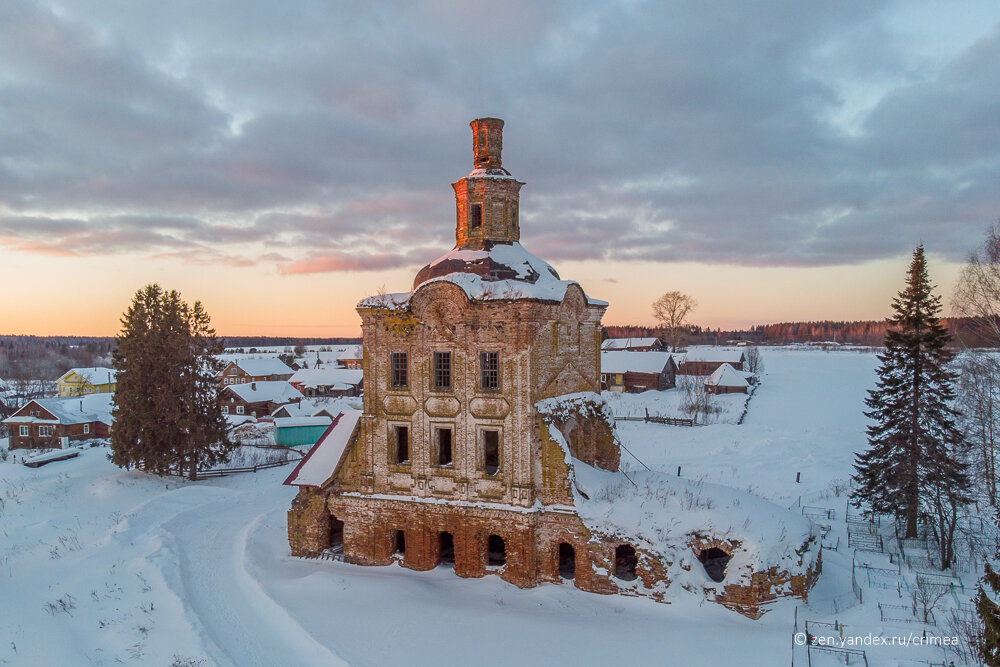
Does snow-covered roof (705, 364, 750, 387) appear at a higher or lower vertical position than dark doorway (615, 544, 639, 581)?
higher

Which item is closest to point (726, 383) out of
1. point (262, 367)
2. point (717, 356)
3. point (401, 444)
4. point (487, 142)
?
point (717, 356)

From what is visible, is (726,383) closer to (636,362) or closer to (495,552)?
(636,362)

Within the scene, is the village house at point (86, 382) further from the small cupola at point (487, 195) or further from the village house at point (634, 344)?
the small cupola at point (487, 195)

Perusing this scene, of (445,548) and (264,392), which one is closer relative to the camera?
(445,548)

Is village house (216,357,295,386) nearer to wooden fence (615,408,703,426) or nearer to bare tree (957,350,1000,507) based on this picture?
wooden fence (615,408,703,426)

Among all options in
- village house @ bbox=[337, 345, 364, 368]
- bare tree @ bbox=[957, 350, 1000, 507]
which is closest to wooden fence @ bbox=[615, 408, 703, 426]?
bare tree @ bbox=[957, 350, 1000, 507]

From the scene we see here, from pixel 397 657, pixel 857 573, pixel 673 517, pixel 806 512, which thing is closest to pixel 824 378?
pixel 806 512

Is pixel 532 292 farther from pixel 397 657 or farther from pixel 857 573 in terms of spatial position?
pixel 857 573
